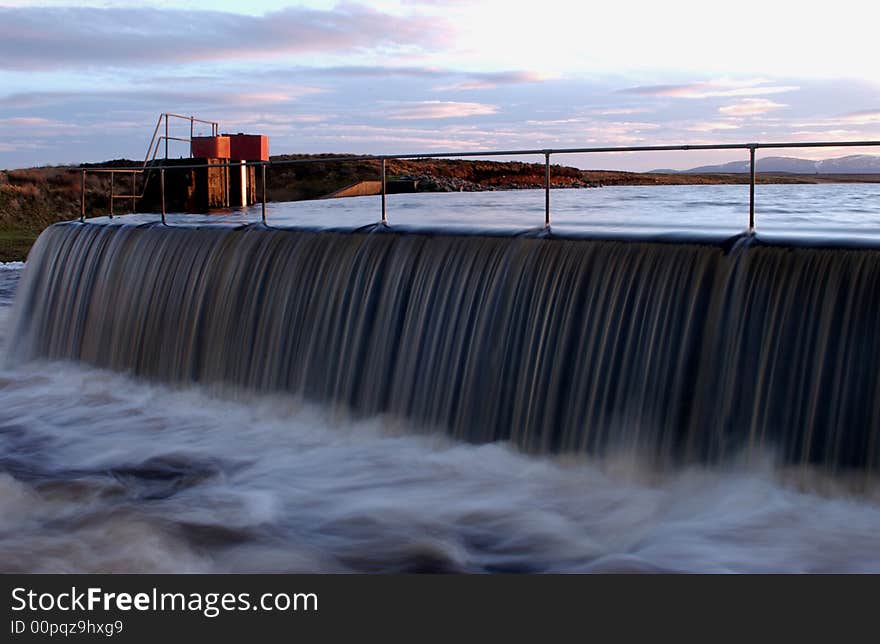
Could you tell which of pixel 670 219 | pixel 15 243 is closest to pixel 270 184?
pixel 15 243

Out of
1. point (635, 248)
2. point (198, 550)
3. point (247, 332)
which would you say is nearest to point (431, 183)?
point (247, 332)

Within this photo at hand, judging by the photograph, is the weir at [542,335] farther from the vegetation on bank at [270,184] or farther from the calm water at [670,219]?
the vegetation on bank at [270,184]

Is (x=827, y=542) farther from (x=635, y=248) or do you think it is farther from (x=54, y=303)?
(x=54, y=303)

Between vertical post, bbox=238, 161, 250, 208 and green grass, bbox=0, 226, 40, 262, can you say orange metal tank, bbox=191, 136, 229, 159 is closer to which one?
vertical post, bbox=238, 161, 250, 208

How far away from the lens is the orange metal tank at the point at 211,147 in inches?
884

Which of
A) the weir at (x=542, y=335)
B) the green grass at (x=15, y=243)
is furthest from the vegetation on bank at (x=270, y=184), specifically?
the weir at (x=542, y=335)

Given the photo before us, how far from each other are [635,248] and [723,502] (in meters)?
2.38

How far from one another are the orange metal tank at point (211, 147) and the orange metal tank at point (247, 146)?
384 mm

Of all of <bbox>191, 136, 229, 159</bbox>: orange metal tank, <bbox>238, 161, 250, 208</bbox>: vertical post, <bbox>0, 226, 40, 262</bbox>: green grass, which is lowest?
<bbox>0, 226, 40, 262</bbox>: green grass

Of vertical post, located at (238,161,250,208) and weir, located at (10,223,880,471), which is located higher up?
vertical post, located at (238,161,250,208)

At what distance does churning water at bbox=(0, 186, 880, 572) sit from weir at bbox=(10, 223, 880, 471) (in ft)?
0.07

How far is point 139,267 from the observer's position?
42.7 feet

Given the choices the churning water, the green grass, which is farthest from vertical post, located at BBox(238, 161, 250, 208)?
the churning water

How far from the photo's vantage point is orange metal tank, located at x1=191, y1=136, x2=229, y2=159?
22453mm
